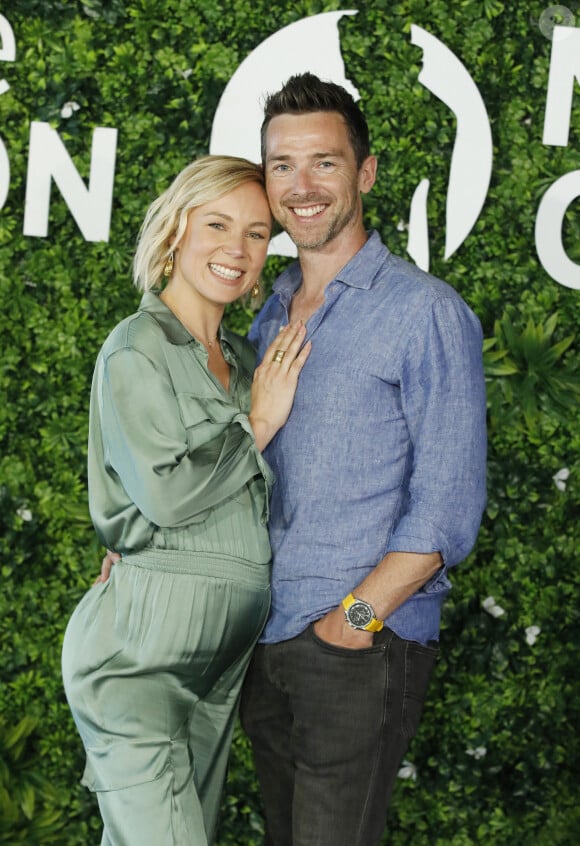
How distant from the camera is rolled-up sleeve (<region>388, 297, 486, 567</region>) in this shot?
2172 mm

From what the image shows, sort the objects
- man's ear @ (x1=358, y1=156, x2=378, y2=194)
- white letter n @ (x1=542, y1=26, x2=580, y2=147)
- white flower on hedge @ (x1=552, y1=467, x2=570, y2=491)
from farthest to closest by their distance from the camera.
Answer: white flower on hedge @ (x1=552, y1=467, x2=570, y2=491) < white letter n @ (x1=542, y1=26, x2=580, y2=147) < man's ear @ (x1=358, y1=156, x2=378, y2=194)

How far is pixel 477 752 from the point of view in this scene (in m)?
3.58

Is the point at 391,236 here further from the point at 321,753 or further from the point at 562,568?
the point at 321,753

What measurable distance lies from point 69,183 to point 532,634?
223cm

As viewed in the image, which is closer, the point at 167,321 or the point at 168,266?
the point at 167,321

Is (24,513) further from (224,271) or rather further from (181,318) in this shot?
(224,271)

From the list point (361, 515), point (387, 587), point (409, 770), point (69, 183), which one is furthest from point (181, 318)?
point (409, 770)

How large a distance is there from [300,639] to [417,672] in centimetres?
27

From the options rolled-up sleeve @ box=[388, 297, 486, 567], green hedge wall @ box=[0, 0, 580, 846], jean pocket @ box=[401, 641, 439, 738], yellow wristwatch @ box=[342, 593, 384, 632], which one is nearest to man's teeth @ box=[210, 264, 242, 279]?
rolled-up sleeve @ box=[388, 297, 486, 567]

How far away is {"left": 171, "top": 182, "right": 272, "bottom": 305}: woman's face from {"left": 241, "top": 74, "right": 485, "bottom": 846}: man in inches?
4.3

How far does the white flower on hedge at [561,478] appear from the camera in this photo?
3527 mm

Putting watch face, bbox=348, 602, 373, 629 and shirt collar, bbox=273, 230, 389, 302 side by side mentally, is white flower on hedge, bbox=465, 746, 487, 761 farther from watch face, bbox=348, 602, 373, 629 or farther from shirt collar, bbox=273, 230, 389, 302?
shirt collar, bbox=273, 230, 389, 302

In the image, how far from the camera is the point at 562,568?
354 cm

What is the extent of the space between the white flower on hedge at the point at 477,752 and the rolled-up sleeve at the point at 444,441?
1613 millimetres
